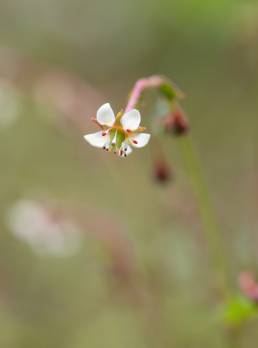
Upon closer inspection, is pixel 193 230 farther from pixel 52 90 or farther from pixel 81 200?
pixel 81 200

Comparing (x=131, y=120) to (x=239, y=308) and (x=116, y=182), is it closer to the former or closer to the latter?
(x=239, y=308)

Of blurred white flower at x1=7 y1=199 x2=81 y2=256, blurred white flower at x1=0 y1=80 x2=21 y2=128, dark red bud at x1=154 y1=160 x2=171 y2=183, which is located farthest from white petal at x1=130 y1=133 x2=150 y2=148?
blurred white flower at x1=0 y1=80 x2=21 y2=128

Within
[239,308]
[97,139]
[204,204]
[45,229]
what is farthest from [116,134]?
[45,229]

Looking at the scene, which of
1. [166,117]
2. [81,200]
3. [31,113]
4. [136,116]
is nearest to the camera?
[136,116]

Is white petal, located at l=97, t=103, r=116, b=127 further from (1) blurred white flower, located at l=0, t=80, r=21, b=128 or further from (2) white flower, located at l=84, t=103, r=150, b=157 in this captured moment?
(1) blurred white flower, located at l=0, t=80, r=21, b=128

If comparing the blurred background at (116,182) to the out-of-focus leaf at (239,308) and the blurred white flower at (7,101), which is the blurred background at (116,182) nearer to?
the blurred white flower at (7,101)

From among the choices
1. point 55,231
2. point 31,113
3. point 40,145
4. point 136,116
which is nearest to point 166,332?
point 55,231
